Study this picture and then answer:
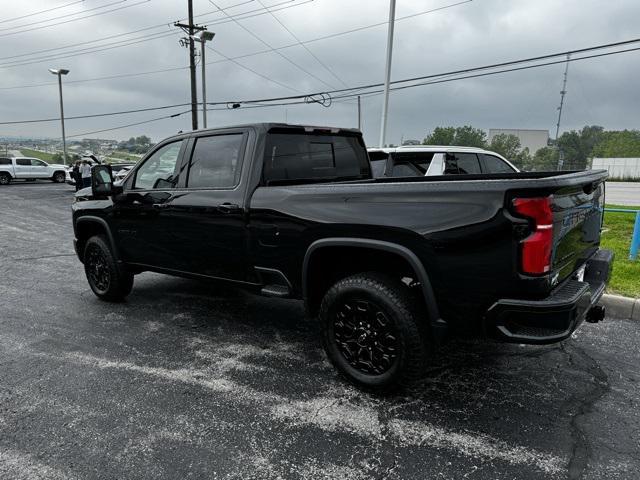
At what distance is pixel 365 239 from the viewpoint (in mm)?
3113

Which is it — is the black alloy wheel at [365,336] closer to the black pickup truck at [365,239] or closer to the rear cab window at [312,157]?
the black pickup truck at [365,239]

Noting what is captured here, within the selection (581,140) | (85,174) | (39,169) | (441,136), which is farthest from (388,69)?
(581,140)

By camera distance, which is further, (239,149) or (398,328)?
(239,149)

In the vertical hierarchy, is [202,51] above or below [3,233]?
above

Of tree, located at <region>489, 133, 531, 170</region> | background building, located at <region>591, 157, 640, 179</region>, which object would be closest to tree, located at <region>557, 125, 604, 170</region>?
tree, located at <region>489, 133, 531, 170</region>

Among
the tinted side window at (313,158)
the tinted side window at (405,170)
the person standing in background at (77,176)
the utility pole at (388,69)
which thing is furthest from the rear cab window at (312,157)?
the person standing in background at (77,176)

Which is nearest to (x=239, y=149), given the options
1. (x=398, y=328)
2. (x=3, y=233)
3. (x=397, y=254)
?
(x=397, y=254)

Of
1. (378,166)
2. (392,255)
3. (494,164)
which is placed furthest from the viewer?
(494,164)

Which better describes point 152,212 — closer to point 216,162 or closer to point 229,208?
point 216,162

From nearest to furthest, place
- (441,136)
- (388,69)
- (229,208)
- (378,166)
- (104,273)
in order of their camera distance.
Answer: (229,208)
(104,273)
(378,166)
(388,69)
(441,136)

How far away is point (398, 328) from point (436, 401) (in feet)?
2.21

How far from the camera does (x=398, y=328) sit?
3008 millimetres

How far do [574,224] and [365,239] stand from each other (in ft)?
4.30

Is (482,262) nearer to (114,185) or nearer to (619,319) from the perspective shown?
(619,319)
